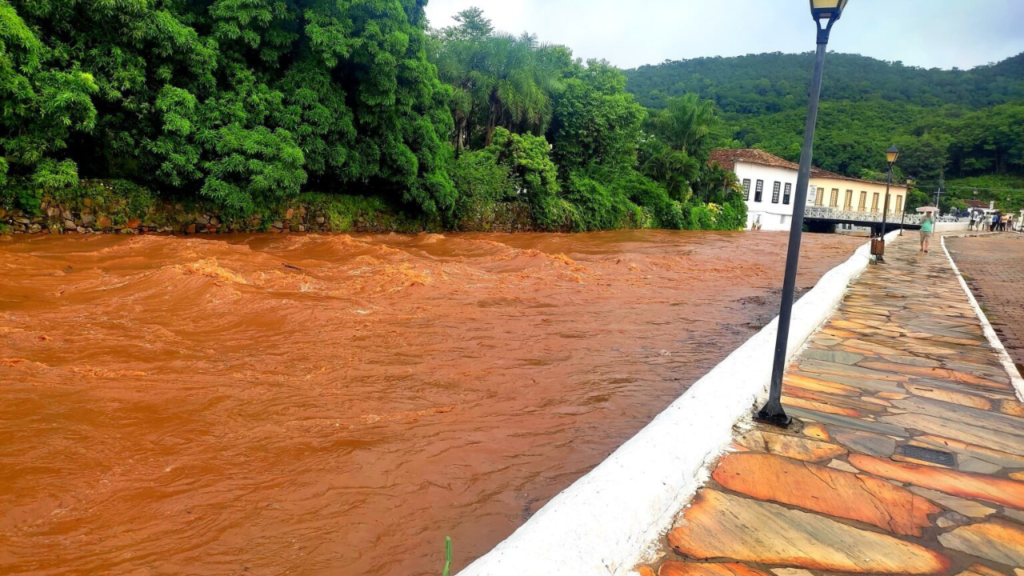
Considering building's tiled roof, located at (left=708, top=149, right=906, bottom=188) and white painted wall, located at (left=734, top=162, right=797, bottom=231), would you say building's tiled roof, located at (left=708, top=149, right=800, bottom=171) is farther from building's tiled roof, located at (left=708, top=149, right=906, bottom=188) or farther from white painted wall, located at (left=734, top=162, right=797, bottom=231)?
white painted wall, located at (left=734, top=162, right=797, bottom=231)

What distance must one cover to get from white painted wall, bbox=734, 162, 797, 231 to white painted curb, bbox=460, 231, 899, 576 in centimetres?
4508

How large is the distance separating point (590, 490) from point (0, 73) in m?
12.4

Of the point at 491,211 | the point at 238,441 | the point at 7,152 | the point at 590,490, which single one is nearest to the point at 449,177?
the point at 491,211

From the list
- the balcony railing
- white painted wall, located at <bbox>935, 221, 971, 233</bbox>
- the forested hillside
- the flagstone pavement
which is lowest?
the flagstone pavement

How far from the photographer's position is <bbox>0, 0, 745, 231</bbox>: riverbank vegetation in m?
10.7

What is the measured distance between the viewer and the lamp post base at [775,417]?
9.47 feet

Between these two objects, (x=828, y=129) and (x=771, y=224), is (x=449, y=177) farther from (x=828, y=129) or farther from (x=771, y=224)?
(x=828, y=129)

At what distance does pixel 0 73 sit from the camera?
31.5 feet

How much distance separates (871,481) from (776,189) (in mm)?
49308

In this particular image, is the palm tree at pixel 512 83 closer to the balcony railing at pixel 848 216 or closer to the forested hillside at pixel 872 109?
the balcony railing at pixel 848 216

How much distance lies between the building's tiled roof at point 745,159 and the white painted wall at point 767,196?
301 millimetres

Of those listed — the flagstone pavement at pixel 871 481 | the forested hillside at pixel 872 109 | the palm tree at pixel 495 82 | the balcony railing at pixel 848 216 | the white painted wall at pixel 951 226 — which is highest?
the forested hillside at pixel 872 109

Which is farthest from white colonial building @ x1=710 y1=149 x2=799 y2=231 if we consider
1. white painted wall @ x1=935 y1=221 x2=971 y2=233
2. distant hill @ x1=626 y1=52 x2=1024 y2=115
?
distant hill @ x1=626 y1=52 x2=1024 y2=115

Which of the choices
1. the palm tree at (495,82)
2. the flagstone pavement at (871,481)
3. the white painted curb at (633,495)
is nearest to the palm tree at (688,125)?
the palm tree at (495,82)
